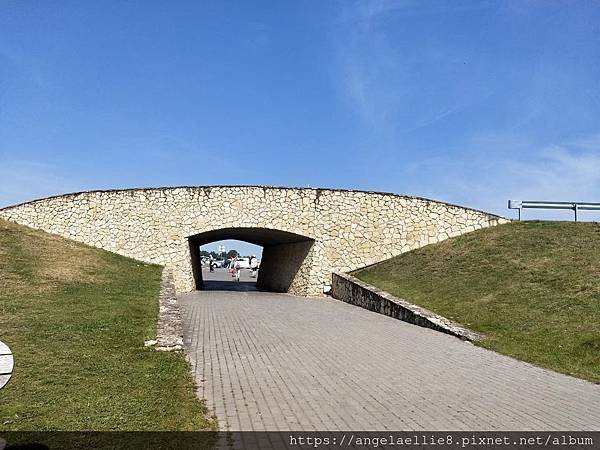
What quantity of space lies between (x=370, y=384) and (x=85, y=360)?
423 cm

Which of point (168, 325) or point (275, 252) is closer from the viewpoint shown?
point (168, 325)

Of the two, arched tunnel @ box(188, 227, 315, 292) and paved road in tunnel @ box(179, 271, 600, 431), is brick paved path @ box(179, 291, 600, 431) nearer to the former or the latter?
paved road in tunnel @ box(179, 271, 600, 431)

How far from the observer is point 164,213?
2369cm

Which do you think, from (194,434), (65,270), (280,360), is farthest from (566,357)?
(65,270)

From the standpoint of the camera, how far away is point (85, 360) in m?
7.50

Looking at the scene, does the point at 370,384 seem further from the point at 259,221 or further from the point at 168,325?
the point at 259,221

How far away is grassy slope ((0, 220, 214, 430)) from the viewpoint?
524 centimetres

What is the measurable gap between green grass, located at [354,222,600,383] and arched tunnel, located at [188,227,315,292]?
3962 millimetres

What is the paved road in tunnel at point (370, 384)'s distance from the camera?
5.78 m

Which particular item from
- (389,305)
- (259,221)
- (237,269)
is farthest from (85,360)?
(237,269)

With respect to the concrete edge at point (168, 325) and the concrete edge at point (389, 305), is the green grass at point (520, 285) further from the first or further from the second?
the concrete edge at point (168, 325)

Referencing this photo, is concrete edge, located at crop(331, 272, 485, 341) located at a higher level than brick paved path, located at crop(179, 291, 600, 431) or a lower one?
higher

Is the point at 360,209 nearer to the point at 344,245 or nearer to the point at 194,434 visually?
the point at 344,245

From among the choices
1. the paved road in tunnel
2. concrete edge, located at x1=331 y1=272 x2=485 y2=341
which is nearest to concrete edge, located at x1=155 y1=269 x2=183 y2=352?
the paved road in tunnel
